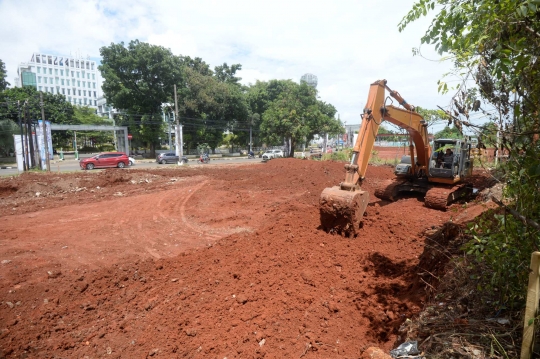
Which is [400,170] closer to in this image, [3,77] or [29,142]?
[29,142]

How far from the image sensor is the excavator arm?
5.93 metres

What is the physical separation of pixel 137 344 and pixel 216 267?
70.8 inches

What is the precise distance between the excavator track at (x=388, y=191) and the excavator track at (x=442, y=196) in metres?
1.23

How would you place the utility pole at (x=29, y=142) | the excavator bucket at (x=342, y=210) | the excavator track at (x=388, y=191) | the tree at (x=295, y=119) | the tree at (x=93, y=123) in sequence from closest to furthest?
1. the excavator bucket at (x=342, y=210)
2. the excavator track at (x=388, y=191)
3. the utility pole at (x=29, y=142)
4. the tree at (x=295, y=119)
5. the tree at (x=93, y=123)

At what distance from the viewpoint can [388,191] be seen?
1022 centimetres

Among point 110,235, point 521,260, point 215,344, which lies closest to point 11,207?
point 110,235

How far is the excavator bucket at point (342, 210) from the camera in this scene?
585cm

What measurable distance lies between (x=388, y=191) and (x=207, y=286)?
748 cm

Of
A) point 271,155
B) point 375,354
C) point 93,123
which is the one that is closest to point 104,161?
point 271,155

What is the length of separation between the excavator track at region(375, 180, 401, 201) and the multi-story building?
86.9m

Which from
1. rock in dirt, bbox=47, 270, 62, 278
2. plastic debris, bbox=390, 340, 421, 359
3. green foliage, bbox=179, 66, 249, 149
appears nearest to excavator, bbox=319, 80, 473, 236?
plastic debris, bbox=390, 340, 421, 359

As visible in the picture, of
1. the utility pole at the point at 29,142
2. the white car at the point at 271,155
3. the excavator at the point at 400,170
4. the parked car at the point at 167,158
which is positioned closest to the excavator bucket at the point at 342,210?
the excavator at the point at 400,170

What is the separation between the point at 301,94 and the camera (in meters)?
32.9

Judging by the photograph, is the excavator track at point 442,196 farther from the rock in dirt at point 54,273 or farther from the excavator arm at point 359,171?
the rock in dirt at point 54,273
